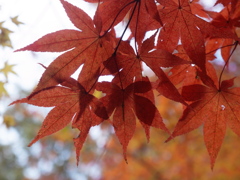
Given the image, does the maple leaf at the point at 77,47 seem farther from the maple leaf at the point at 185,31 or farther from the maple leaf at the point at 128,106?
the maple leaf at the point at 185,31

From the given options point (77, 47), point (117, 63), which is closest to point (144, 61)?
point (117, 63)

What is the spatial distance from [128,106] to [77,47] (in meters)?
0.19

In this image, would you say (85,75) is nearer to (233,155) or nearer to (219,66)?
(233,155)

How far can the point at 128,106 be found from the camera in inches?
26.3

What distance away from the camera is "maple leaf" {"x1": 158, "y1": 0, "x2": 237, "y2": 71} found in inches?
24.7

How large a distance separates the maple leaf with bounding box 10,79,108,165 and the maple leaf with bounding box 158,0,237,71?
9.4 inches

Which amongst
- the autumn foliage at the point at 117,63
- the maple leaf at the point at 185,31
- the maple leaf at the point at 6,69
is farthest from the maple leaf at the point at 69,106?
the maple leaf at the point at 6,69

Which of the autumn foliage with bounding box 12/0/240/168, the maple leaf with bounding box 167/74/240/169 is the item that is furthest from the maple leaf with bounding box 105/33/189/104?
the maple leaf with bounding box 167/74/240/169

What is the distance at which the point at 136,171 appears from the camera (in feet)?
13.7

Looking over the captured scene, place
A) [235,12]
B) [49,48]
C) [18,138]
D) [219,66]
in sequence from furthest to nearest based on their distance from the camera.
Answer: [18,138] → [219,66] → [235,12] → [49,48]

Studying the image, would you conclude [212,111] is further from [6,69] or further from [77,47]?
[6,69]

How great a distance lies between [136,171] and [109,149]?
0.58m

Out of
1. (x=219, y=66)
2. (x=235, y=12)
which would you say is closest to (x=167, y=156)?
(x=219, y=66)

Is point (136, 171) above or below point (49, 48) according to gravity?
below
